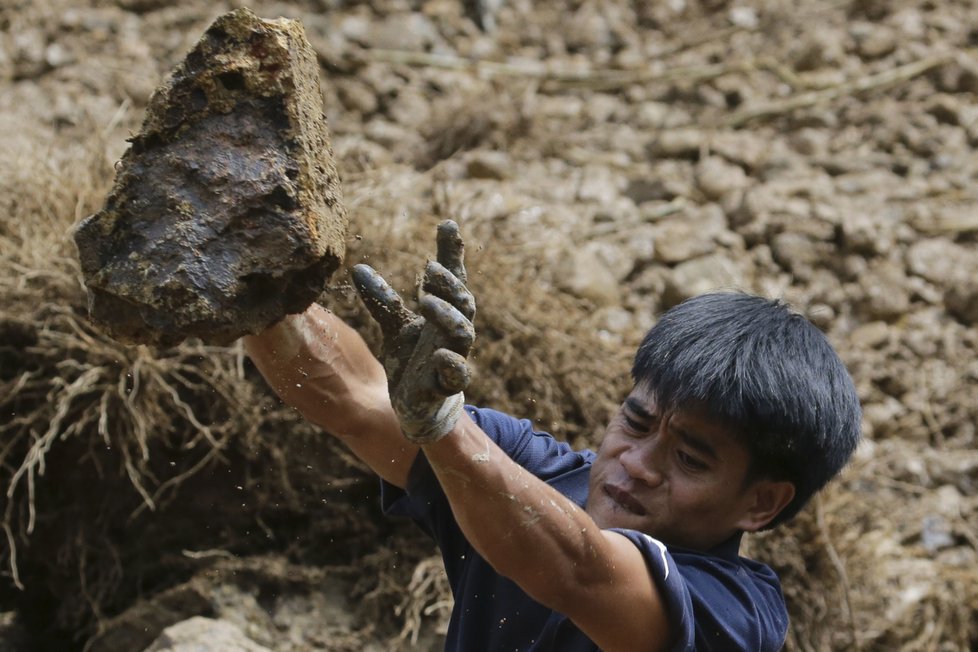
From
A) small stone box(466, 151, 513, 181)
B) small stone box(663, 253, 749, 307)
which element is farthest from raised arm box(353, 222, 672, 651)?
small stone box(466, 151, 513, 181)

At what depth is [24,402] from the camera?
10.5 ft

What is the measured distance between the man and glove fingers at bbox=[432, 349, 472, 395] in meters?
0.32

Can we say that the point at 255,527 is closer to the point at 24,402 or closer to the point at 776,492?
the point at 24,402

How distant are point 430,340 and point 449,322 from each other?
41 mm

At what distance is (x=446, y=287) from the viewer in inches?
60.1

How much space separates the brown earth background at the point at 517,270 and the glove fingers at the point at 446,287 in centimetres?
86

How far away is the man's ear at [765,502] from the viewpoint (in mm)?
2068

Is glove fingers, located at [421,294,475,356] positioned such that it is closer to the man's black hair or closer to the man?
the man

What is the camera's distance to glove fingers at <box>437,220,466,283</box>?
156 cm

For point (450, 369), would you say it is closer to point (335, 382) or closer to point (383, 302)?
point (383, 302)

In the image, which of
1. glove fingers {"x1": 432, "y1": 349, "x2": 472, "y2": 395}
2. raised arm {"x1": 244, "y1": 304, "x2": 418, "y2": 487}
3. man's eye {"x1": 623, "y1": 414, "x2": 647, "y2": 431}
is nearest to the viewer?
glove fingers {"x1": 432, "y1": 349, "x2": 472, "y2": 395}

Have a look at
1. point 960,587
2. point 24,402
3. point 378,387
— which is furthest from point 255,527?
point 960,587

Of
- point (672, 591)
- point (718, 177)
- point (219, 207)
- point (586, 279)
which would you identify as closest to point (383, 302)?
point (219, 207)

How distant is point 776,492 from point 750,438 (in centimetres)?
15
